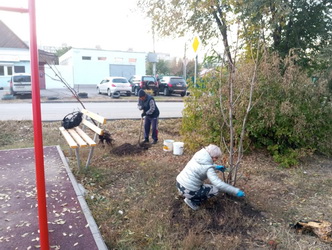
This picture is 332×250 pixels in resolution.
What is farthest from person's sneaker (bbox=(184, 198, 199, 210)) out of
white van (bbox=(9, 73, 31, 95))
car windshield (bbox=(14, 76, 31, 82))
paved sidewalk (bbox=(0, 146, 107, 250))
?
car windshield (bbox=(14, 76, 31, 82))

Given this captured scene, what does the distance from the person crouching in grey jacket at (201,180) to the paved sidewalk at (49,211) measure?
3.80 feet

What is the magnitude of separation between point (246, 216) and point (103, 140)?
4049 mm

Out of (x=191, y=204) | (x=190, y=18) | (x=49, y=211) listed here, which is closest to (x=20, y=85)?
(x=190, y=18)

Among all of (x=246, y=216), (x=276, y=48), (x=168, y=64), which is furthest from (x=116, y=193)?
(x=168, y=64)

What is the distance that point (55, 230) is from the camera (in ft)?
10.9

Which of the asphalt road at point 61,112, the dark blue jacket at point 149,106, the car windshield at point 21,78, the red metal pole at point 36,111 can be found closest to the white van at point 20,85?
the car windshield at point 21,78

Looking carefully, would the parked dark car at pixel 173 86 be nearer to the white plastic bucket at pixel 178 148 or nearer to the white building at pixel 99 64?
the white building at pixel 99 64

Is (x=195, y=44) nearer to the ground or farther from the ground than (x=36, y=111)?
farther from the ground

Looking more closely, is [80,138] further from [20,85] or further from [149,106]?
[20,85]

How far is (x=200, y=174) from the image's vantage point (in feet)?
11.7

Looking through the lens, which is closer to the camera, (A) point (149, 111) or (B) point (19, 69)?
(A) point (149, 111)

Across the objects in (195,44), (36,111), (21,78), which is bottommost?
(36,111)

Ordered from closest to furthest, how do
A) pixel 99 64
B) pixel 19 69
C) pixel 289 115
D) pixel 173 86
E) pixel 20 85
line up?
1. pixel 289 115
2. pixel 20 85
3. pixel 173 86
4. pixel 19 69
5. pixel 99 64

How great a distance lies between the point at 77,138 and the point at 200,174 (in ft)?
8.72
